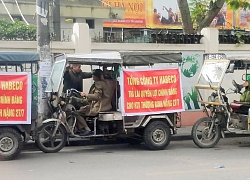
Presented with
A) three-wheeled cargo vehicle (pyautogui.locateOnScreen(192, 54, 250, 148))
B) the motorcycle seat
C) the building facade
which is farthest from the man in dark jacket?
the building facade

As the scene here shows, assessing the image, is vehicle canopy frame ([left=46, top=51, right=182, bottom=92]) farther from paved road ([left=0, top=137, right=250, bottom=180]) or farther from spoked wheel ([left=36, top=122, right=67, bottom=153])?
paved road ([left=0, top=137, right=250, bottom=180])

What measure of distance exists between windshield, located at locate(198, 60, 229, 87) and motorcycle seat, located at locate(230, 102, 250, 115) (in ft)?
2.98

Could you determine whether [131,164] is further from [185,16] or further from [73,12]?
[73,12]

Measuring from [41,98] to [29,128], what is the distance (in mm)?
1325

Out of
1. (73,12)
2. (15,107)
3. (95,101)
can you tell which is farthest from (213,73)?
(73,12)

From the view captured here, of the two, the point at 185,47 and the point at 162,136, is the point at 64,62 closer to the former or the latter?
the point at 162,136

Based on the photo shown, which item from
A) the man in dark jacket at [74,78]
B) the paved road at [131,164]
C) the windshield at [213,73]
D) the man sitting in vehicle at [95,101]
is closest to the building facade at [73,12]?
the man in dark jacket at [74,78]

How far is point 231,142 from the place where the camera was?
38.7ft

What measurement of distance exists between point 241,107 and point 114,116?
303cm

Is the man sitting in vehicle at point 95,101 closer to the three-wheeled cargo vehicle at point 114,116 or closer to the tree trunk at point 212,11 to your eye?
the three-wheeled cargo vehicle at point 114,116

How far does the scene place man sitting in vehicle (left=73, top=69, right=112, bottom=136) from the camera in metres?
10.1

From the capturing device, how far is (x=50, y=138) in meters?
9.72

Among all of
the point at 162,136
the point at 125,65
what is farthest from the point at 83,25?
the point at 162,136

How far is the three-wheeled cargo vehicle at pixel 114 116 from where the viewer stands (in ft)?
32.1
